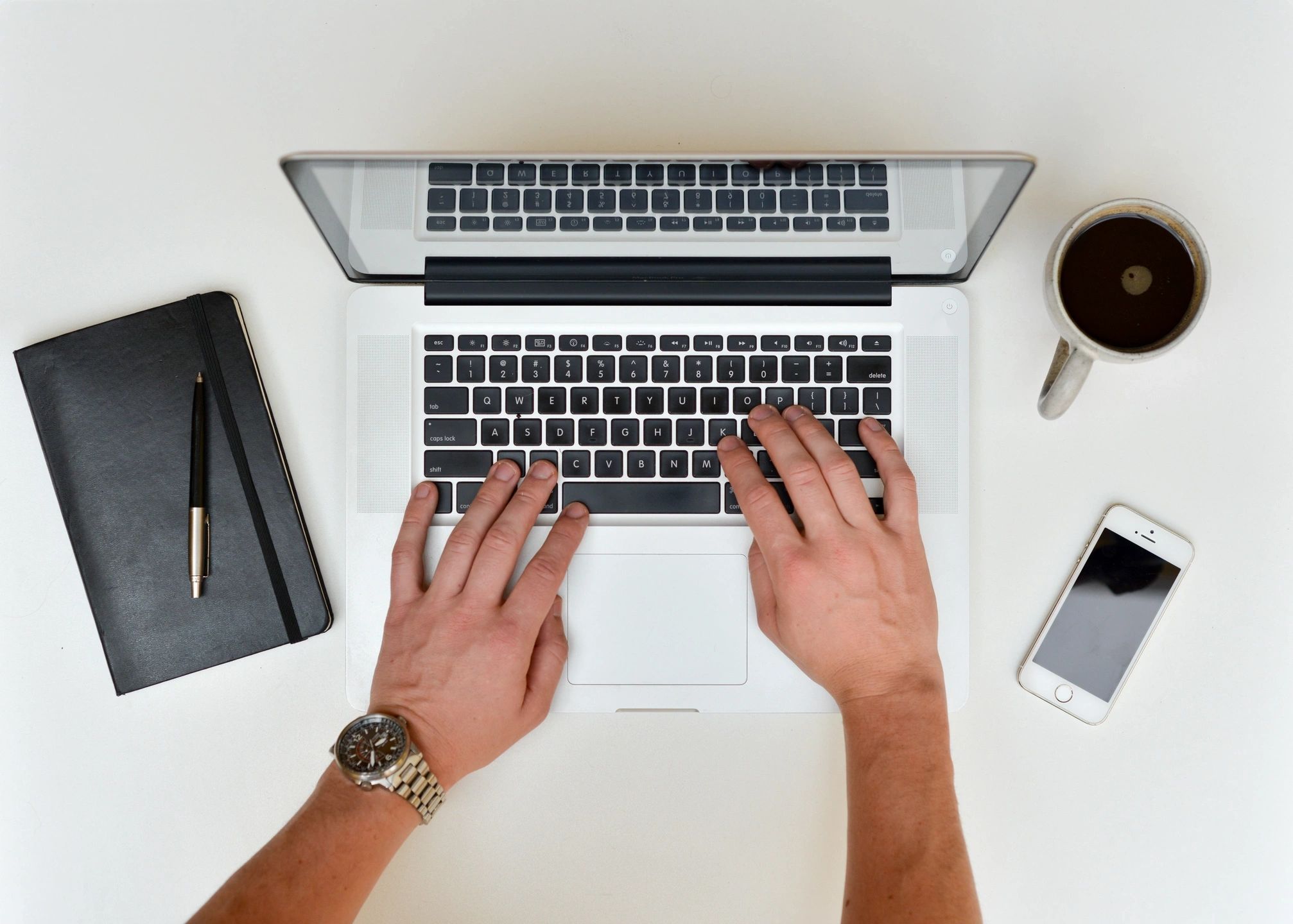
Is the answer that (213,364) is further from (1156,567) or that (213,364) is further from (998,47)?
(1156,567)

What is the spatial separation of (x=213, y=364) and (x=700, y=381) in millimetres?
485

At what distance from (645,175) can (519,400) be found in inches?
9.3

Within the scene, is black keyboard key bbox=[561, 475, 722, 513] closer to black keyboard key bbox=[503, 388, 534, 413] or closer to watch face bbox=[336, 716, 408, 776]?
black keyboard key bbox=[503, 388, 534, 413]

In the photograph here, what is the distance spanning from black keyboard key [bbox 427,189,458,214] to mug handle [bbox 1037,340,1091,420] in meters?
0.58

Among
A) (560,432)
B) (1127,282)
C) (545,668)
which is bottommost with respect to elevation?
(545,668)

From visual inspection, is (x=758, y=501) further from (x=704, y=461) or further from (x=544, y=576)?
(x=544, y=576)

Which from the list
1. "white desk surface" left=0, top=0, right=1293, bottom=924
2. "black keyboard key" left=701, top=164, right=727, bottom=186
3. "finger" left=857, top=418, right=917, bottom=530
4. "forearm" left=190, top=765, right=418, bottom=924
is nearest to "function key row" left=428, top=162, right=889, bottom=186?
"black keyboard key" left=701, top=164, right=727, bottom=186

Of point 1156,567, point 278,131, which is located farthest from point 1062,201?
point 278,131

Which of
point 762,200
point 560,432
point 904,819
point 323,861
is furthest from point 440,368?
point 904,819

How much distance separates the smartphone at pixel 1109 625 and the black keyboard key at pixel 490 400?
1.88 ft

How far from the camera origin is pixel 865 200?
73cm

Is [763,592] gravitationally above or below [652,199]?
below

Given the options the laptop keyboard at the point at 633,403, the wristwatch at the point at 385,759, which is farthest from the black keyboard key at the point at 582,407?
the wristwatch at the point at 385,759

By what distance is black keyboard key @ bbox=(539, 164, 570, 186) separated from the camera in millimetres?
728
